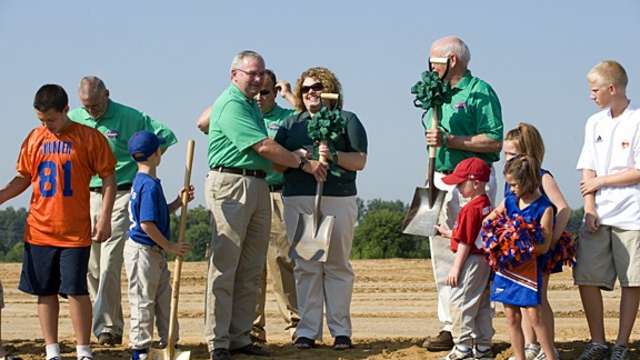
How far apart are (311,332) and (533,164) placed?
8.93 ft

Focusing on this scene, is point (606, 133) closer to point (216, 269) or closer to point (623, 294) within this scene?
point (623, 294)

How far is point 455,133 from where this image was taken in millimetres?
Answer: 9656

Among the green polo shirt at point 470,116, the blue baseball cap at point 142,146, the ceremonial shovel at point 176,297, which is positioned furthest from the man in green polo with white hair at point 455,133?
the blue baseball cap at point 142,146

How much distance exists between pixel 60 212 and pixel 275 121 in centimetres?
280

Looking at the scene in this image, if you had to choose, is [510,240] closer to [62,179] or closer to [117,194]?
[62,179]

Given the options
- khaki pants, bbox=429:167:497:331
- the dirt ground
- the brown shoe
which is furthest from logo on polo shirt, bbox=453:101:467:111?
the dirt ground

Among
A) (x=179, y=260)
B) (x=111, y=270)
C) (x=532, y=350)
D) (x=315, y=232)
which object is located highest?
(x=315, y=232)

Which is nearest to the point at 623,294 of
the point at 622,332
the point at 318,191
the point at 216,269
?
the point at 622,332

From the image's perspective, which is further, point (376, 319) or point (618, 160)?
point (376, 319)

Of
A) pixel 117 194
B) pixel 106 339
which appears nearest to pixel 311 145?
pixel 117 194

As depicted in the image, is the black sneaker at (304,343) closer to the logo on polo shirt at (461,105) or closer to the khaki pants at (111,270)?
the khaki pants at (111,270)

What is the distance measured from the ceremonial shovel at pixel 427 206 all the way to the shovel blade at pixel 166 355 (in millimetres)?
2040

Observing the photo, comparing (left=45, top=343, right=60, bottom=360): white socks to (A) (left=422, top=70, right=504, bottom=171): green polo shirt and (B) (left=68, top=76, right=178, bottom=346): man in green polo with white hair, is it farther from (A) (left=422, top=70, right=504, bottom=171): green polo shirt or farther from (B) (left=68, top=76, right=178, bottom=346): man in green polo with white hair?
(A) (left=422, top=70, right=504, bottom=171): green polo shirt

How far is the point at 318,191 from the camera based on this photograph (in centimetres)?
983
